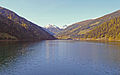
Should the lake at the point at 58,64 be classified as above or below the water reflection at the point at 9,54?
below

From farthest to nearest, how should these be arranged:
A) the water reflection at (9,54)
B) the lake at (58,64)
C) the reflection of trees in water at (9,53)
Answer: the reflection of trees in water at (9,53) → the water reflection at (9,54) → the lake at (58,64)

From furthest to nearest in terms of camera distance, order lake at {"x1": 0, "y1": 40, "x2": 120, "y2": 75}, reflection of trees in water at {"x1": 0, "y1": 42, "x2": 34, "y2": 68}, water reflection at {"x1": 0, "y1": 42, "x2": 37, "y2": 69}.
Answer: reflection of trees in water at {"x1": 0, "y1": 42, "x2": 34, "y2": 68} → water reflection at {"x1": 0, "y1": 42, "x2": 37, "y2": 69} → lake at {"x1": 0, "y1": 40, "x2": 120, "y2": 75}

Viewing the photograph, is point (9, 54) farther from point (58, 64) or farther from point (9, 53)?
point (58, 64)

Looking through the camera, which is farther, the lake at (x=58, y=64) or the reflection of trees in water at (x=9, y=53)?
the reflection of trees in water at (x=9, y=53)

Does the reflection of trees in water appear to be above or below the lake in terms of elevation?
above

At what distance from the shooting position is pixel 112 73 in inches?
1367

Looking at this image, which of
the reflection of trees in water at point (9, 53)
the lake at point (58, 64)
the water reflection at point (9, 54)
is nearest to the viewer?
the lake at point (58, 64)

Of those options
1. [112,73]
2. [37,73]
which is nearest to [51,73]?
[37,73]

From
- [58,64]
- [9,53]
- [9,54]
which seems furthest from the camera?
[9,53]

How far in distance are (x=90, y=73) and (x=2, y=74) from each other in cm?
2682

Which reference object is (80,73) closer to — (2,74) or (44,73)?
(44,73)

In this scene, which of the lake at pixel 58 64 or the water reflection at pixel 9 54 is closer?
Result: the lake at pixel 58 64

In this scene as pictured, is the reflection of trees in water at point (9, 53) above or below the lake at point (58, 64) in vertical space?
above

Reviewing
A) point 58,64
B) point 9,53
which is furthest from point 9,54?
point 58,64
